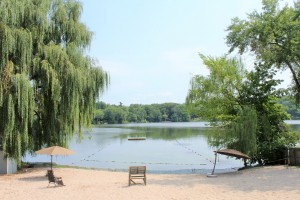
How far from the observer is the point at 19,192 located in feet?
43.3

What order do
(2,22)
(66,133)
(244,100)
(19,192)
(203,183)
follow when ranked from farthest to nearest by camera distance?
(244,100) < (66,133) < (2,22) < (203,183) < (19,192)

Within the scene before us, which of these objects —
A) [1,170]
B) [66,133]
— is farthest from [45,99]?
[1,170]

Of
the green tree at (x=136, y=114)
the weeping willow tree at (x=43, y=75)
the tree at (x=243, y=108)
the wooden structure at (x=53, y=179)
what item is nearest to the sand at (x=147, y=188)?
the wooden structure at (x=53, y=179)

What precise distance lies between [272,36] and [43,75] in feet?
49.0

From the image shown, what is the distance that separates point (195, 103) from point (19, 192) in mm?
15198

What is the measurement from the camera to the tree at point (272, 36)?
21.5m

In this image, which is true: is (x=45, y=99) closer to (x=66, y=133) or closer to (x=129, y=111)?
(x=66, y=133)

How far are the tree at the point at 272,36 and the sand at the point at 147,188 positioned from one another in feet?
26.2

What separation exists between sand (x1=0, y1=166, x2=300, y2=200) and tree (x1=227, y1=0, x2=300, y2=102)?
798 cm

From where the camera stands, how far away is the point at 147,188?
13922mm

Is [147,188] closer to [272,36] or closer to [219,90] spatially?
[219,90]

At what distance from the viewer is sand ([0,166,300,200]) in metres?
12.0

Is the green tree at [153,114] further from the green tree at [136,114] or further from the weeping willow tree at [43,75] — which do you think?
the weeping willow tree at [43,75]

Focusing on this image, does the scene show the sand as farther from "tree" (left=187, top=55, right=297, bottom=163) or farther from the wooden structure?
"tree" (left=187, top=55, right=297, bottom=163)
